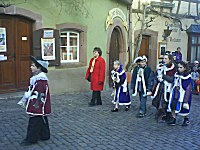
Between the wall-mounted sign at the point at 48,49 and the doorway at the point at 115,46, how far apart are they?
333 cm

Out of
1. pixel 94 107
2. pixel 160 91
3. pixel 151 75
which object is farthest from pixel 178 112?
pixel 94 107

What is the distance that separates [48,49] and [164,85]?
14.0 feet

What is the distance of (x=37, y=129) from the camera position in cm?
545

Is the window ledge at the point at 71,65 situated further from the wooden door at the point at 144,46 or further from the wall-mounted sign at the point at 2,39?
the wooden door at the point at 144,46

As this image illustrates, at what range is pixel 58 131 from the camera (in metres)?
6.25

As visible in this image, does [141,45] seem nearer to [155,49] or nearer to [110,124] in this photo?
[155,49]

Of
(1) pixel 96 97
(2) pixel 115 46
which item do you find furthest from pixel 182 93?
(2) pixel 115 46

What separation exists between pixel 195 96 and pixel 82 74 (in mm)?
4468

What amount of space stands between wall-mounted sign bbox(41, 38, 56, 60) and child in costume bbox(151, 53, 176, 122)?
3932mm

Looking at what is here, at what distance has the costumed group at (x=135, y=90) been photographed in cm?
534

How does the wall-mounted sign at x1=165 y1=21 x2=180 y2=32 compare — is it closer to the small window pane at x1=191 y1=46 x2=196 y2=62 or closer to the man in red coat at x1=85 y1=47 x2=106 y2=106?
the small window pane at x1=191 y1=46 x2=196 y2=62

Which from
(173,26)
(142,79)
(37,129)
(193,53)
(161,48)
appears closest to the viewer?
(37,129)

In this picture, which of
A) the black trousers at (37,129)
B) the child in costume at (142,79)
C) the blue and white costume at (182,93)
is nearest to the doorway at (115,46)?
the child in costume at (142,79)

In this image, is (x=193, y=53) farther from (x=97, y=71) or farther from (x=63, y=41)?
(x=97, y=71)
